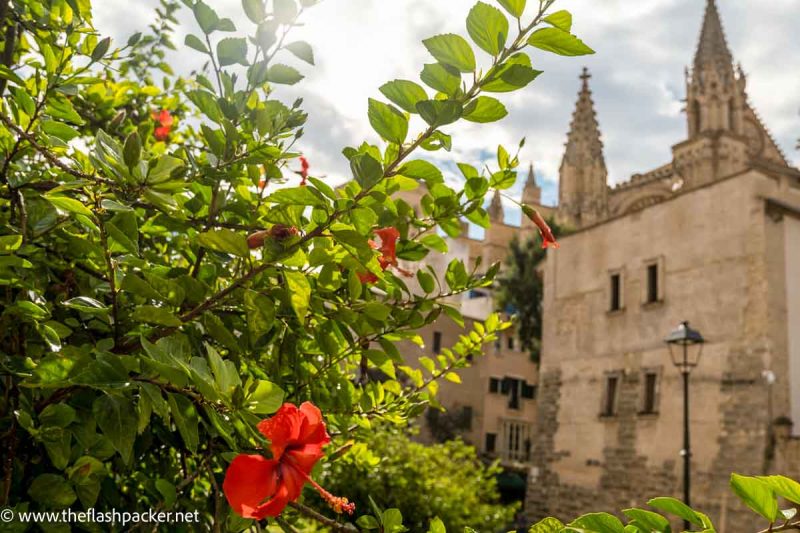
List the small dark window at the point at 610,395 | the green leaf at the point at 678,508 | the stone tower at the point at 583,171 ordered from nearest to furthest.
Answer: the green leaf at the point at 678,508, the small dark window at the point at 610,395, the stone tower at the point at 583,171

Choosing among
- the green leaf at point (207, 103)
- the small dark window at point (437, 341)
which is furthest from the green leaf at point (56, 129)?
the small dark window at point (437, 341)

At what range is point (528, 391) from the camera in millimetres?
35688

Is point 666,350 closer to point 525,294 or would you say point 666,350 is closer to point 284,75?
point 525,294

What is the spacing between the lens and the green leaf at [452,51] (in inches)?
49.6

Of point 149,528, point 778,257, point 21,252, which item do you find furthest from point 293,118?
point 778,257

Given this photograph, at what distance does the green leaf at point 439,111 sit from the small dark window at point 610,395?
18.8 metres

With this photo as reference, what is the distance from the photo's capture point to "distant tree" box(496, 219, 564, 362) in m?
31.6

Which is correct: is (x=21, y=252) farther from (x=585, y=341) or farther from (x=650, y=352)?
(x=585, y=341)

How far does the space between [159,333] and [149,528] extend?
17.5 inches

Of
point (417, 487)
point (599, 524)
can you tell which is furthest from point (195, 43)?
point (417, 487)

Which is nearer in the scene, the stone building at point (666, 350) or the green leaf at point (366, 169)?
the green leaf at point (366, 169)

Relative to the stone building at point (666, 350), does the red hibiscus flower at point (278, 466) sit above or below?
below

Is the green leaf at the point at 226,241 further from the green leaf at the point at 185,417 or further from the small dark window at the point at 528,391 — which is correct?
the small dark window at the point at 528,391

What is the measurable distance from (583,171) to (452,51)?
150 feet
